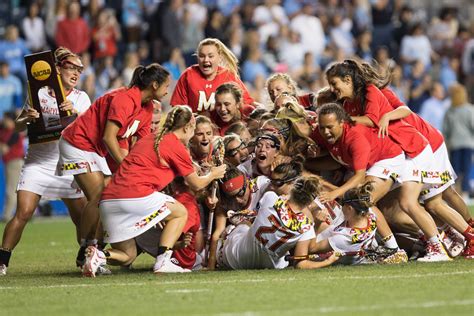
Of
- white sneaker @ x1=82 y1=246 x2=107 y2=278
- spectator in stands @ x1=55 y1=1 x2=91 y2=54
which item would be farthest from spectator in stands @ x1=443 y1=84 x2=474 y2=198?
white sneaker @ x1=82 y1=246 x2=107 y2=278

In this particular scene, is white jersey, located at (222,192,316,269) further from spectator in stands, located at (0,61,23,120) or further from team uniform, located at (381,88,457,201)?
spectator in stands, located at (0,61,23,120)

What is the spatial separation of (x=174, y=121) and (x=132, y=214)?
2.93ft

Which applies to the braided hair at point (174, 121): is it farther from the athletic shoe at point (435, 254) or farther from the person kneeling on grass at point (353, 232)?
the athletic shoe at point (435, 254)

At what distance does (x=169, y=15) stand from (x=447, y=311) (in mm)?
15947

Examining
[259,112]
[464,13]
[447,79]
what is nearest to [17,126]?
[259,112]

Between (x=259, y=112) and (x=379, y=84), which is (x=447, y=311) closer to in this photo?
(x=379, y=84)

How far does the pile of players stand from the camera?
416 inches

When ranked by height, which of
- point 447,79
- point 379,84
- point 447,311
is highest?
point 379,84

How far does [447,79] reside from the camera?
26219 mm

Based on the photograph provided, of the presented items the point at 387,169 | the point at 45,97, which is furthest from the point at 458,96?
the point at 45,97

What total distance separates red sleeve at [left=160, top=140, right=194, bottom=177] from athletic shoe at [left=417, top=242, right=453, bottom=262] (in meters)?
2.36

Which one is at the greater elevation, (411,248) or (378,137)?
(378,137)

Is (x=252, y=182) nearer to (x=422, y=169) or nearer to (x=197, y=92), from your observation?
(x=422, y=169)

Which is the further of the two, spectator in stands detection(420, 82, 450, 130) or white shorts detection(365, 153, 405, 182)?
spectator in stands detection(420, 82, 450, 130)
